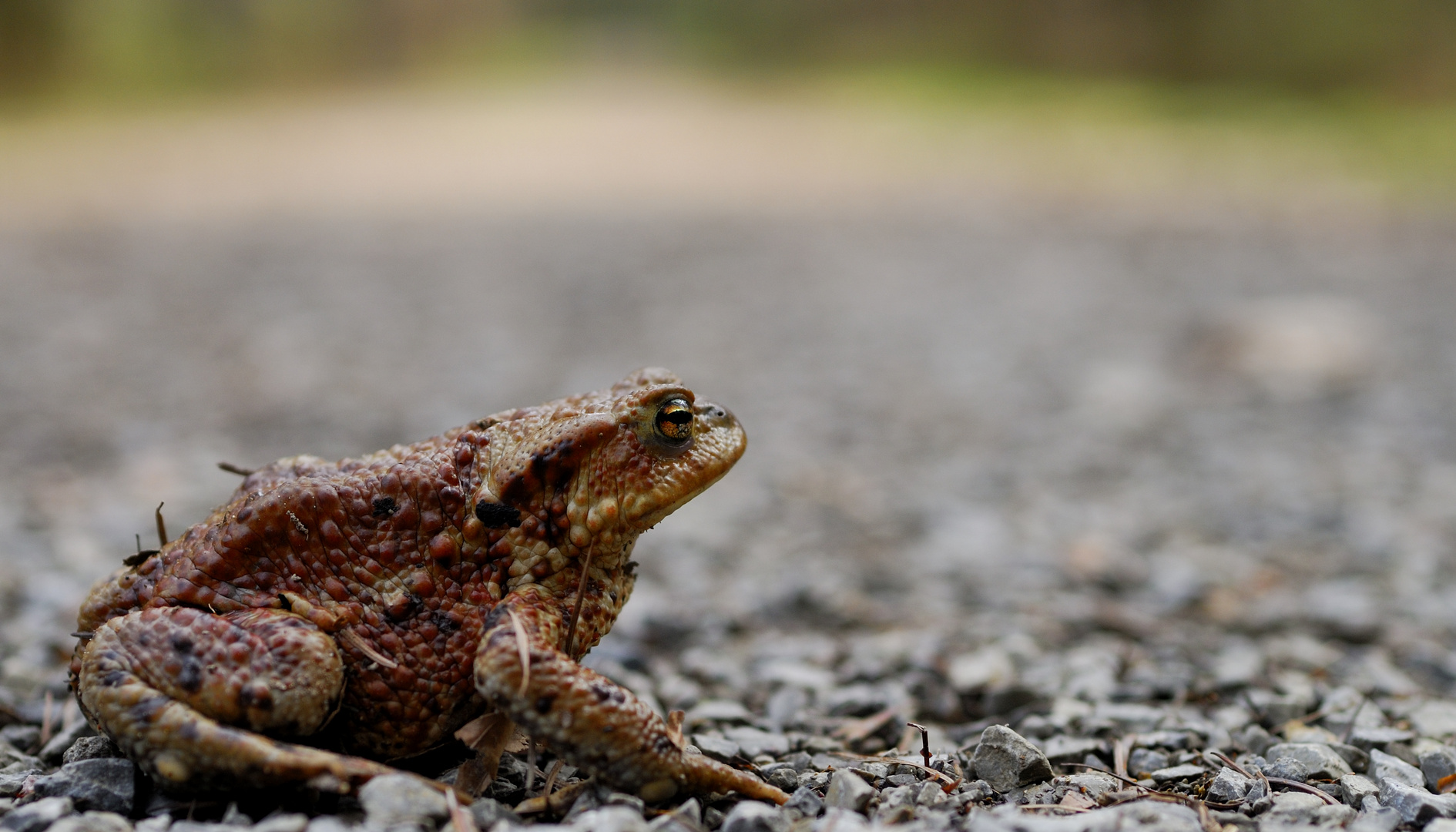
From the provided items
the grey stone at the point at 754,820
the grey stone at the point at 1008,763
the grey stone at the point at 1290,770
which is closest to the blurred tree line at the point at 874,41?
the grey stone at the point at 1290,770

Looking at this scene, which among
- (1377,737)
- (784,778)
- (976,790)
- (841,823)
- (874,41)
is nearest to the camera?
(841,823)

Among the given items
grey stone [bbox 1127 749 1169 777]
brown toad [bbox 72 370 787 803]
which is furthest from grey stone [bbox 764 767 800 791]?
grey stone [bbox 1127 749 1169 777]

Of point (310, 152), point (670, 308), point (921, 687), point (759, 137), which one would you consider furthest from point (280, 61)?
point (921, 687)

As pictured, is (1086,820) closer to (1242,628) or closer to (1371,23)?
(1242,628)

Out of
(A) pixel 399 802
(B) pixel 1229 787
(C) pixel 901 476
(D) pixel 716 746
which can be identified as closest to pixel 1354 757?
(B) pixel 1229 787

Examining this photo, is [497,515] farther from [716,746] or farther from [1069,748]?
[1069,748]

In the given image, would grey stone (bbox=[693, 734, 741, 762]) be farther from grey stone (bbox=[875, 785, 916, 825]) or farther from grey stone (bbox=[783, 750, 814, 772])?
grey stone (bbox=[875, 785, 916, 825])
